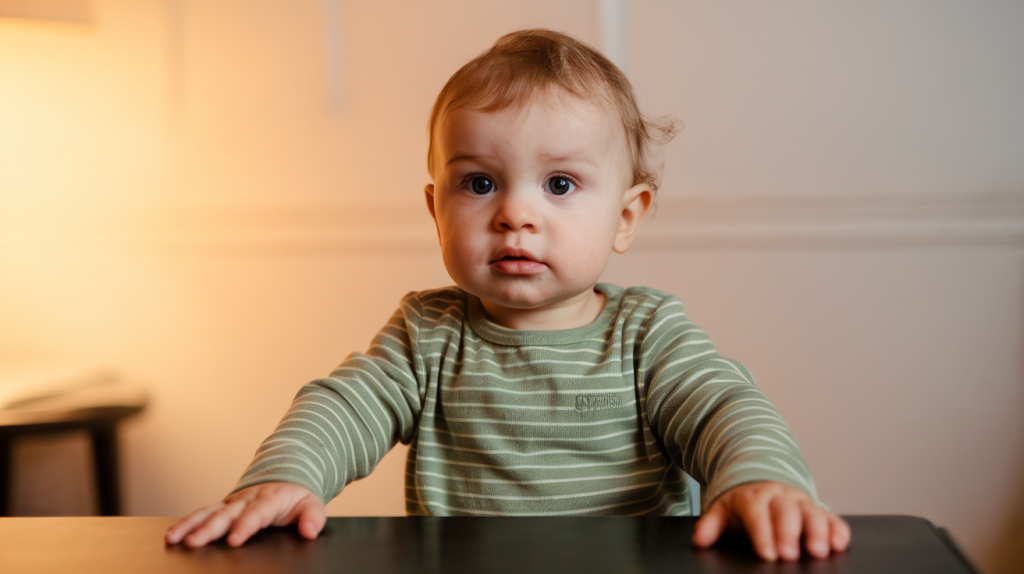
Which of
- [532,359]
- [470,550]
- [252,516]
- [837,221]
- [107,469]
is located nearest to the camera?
[470,550]

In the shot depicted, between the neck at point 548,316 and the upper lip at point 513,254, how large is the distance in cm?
9

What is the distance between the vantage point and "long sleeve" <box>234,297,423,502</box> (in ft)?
2.27

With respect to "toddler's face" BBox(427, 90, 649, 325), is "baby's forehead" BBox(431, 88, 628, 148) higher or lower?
higher

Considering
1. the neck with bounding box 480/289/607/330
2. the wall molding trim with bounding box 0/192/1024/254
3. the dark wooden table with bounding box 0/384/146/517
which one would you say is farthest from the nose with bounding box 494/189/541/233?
the dark wooden table with bounding box 0/384/146/517

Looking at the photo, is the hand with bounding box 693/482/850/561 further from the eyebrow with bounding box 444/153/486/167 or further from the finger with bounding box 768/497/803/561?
the eyebrow with bounding box 444/153/486/167

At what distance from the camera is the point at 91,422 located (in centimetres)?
157

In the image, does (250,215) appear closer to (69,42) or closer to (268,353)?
(268,353)

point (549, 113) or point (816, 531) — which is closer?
point (816, 531)

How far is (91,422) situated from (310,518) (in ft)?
4.13

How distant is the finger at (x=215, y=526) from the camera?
483 millimetres

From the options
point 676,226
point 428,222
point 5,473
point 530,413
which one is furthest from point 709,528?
point 5,473

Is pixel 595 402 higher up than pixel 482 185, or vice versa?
pixel 482 185

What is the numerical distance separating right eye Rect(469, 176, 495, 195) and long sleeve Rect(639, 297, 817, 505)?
214mm

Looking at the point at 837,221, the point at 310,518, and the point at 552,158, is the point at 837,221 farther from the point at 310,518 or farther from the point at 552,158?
the point at 310,518
